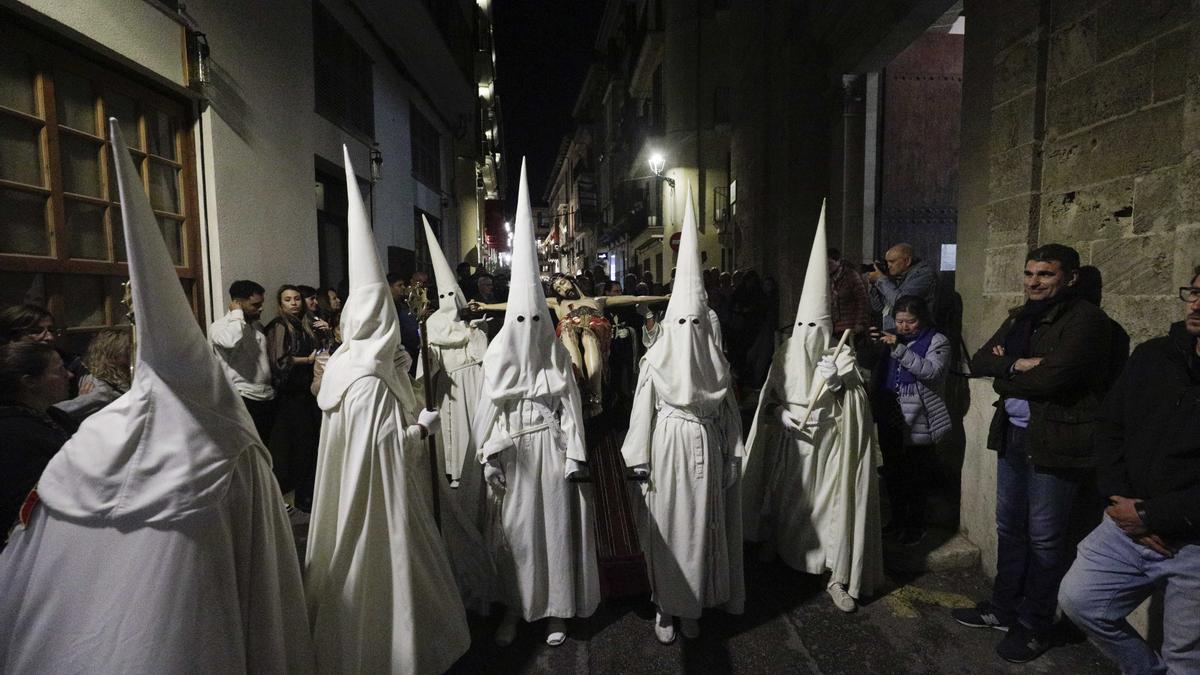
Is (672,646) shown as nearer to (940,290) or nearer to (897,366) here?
(897,366)

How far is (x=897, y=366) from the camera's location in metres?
4.16

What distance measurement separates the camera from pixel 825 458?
147 inches

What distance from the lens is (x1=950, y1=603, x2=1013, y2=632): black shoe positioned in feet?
10.8

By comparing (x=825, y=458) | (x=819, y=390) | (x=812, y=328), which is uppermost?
(x=812, y=328)

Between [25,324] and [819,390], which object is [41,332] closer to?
[25,324]

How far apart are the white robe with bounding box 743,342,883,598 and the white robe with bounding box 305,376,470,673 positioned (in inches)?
91.2

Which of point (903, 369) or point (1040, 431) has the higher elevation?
point (903, 369)

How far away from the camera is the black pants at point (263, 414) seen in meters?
4.43

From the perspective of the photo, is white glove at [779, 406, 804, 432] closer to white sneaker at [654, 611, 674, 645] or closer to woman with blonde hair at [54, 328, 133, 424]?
white sneaker at [654, 611, 674, 645]

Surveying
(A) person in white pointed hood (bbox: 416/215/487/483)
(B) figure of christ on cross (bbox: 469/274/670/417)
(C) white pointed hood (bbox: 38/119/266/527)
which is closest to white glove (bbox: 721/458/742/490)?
(B) figure of christ on cross (bbox: 469/274/670/417)

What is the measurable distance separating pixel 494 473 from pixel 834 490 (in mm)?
2181

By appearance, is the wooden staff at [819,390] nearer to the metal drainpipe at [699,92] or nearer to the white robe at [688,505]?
the white robe at [688,505]

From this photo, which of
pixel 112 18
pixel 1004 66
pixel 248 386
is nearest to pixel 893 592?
pixel 1004 66

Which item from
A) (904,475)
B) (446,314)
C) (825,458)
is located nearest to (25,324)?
(446,314)
